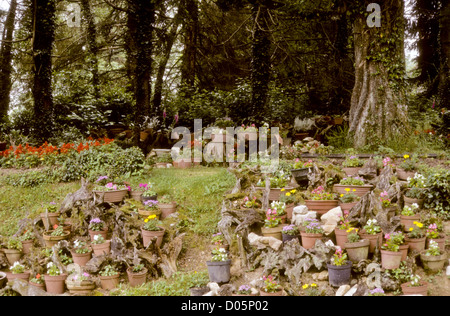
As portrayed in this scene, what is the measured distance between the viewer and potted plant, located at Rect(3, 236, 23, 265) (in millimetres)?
6277

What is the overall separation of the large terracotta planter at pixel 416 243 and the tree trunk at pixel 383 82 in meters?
5.02

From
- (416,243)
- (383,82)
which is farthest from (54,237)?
(383,82)

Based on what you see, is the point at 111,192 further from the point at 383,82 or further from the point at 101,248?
the point at 383,82

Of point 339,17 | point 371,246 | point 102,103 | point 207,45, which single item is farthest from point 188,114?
point 371,246

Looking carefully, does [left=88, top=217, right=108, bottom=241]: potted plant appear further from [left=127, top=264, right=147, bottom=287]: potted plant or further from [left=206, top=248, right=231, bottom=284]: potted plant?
[left=206, top=248, right=231, bottom=284]: potted plant

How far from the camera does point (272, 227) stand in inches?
227

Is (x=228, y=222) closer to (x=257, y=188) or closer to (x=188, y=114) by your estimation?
(x=257, y=188)

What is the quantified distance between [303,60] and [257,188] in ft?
31.7

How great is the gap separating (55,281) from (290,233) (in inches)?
126

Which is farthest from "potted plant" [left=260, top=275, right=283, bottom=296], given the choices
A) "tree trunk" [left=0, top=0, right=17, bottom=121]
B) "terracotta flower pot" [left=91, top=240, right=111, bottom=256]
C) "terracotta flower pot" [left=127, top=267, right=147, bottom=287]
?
"tree trunk" [left=0, top=0, right=17, bottom=121]

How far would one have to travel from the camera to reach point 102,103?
14.5 metres

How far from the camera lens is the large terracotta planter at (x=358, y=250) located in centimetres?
496

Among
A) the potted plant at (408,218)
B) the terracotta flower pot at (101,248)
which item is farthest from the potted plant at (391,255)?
the terracotta flower pot at (101,248)

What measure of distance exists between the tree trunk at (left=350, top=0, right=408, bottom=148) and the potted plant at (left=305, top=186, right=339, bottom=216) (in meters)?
4.21
